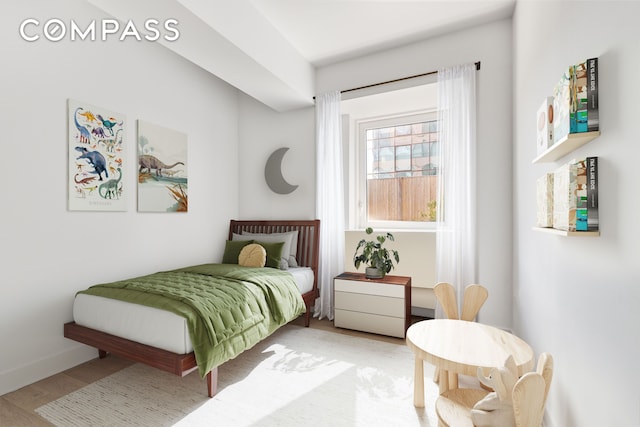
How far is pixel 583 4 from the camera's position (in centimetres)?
120

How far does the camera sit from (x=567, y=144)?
3.99 feet

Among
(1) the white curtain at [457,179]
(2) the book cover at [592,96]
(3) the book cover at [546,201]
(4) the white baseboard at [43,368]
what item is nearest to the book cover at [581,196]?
(2) the book cover at [592,96]

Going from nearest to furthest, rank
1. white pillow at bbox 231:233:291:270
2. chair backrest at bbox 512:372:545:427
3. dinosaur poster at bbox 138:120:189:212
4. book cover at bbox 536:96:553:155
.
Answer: chair backrest at bbox 512:372:545:427
book cover at bbox 536:96:553:155
dinosaur poster at bbox 138:120:189:212
white pillow at bbox 231:233:291:270

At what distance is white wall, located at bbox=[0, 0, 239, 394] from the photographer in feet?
6.96

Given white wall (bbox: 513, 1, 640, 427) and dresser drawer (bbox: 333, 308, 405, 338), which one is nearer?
white wall (bbox: 513, 1, 640, 427)

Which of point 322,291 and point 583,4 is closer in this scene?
point 583,4

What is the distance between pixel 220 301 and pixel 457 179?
235cm

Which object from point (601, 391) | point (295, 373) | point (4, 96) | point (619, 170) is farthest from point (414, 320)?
point (4, 96)

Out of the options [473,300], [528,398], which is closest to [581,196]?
[528,398]

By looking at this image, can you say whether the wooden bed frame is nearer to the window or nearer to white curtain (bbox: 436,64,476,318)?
the window

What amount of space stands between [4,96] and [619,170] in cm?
335

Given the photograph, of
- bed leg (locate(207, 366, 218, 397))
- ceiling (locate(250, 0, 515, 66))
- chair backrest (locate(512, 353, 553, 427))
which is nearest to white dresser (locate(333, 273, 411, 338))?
bed leg (locate(207, 366, 218, 397))

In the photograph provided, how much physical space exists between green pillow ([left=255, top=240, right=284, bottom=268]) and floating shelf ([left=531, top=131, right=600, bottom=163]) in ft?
8.17

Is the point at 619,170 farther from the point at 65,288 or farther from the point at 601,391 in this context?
the point at 65,288
